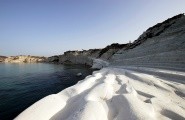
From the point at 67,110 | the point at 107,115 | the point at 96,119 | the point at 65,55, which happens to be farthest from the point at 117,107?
the point at 65,55

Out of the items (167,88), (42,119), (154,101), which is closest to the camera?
(42,119)

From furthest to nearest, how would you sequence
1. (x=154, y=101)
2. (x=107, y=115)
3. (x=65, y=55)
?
(x=65, y=55)
(x=154, y=101)
(x=107, y=115)

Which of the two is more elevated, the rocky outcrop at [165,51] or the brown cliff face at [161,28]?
the brown cliff face at [161,28]

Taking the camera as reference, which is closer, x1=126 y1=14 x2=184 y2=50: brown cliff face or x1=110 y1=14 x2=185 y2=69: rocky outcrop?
x1=110 y1=14 x2=185 y2=69: rocky outcrop

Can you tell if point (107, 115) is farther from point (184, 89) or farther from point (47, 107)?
point (184, 89)

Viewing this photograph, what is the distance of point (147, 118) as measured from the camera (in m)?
3.73

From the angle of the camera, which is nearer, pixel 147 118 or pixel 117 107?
pixel 147 118

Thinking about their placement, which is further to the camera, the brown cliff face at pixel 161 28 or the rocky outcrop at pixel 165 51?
the brown cliff face at pixel 161 28

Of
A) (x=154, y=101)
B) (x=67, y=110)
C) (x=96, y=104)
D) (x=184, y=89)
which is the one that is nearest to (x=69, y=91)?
(x=67, y=110)

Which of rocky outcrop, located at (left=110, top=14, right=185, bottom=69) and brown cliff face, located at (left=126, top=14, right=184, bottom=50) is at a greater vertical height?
brown cliff face, located at (left=126, top=14, right=184, bottom=50)

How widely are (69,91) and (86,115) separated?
2.92 metres

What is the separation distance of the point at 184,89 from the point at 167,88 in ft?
2.28

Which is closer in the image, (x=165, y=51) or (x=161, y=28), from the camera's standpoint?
(x=165, y=51)

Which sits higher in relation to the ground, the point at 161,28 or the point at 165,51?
the point at 161,28
